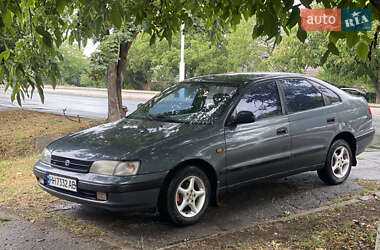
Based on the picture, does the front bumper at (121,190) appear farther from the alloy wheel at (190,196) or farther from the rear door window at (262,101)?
the rear door window at (262,101)

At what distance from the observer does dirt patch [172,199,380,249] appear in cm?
440

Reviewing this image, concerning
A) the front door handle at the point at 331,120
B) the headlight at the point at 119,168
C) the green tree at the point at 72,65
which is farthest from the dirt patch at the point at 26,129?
the green tree at the point at 72,65

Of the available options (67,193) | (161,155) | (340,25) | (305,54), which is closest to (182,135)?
(161,155)

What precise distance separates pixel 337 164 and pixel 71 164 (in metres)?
3.82

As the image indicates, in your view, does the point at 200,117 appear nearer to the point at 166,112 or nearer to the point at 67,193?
the point at 166,112

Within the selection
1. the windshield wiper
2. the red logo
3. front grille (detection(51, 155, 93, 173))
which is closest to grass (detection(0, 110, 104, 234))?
front grille (detection(51, 155, 93, 173))

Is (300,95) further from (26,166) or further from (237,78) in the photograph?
(26,166)

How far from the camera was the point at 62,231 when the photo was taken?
4930 mm

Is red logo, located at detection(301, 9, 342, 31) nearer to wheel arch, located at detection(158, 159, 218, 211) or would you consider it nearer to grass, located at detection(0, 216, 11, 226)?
wheel arch, located at detection(158, 159, 218, 211)

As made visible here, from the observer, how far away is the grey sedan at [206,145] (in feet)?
15.6

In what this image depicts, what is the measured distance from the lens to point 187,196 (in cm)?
504

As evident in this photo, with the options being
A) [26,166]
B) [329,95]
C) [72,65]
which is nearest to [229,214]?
[329,95]

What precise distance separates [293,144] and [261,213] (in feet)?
3.47

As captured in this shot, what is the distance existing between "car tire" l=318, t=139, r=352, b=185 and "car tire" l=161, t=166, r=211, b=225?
2254mm
